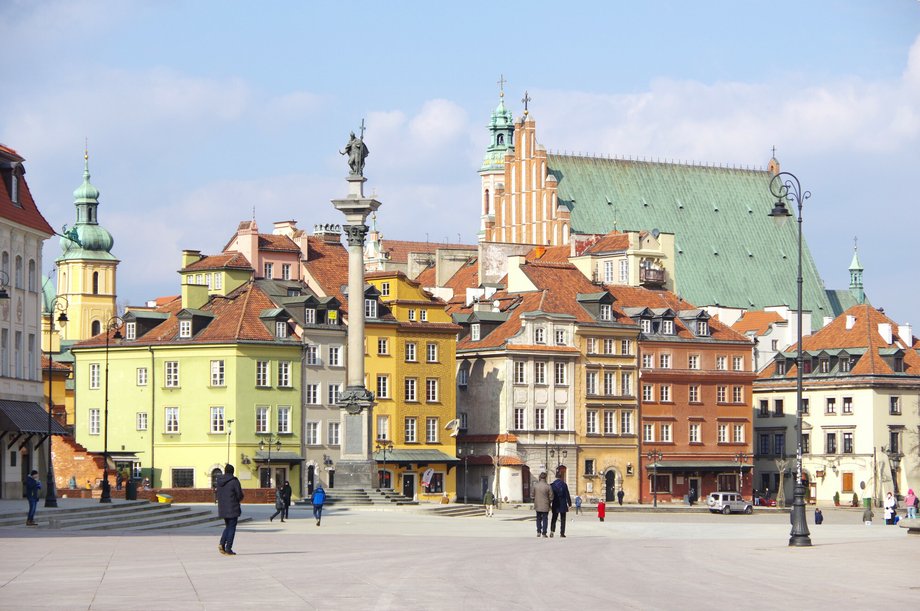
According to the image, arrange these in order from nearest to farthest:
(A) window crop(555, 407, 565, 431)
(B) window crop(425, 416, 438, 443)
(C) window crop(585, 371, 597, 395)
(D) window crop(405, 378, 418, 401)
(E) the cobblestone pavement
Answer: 1. (E) the cobblestone pavement
2. (D) window crop(405, 378, 418, 401)
3. (B) window crop(425, 416, 438, 443)
4. (A) window crop(555, 407, 565, 431)
5. (C) window crop(585, 371, 597, 395)

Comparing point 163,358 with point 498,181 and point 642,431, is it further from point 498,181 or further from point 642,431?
point 498,181

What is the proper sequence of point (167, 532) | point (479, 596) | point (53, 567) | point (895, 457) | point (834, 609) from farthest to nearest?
point (895, 457)
point (167, 532)
point (53, 567)
point (479, 596)
point (834, 609)

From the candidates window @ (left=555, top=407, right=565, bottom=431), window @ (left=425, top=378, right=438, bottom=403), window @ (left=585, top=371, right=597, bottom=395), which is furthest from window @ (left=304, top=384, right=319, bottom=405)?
window @ (left=585, top=371, right=597, bottom=395)

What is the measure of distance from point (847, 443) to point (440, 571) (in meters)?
96.2

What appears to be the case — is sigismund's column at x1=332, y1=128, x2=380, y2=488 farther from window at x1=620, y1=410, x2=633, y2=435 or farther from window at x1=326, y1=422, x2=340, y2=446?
window at x1=620, y1=410, x2=633, y2=435

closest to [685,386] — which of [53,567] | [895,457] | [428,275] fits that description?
[895,457]

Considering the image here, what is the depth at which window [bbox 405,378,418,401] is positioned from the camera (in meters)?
112

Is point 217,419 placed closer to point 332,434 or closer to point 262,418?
point 262,418

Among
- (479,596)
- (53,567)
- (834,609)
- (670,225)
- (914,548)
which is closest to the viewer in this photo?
(834,609)

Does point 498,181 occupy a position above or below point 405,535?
above

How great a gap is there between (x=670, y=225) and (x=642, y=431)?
3519 cm

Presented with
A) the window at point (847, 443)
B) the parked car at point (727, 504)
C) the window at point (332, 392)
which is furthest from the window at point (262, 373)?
the window at point (847, 443)

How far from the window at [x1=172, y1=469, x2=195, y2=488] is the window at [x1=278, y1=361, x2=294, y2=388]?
7290 mm

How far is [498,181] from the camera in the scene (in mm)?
197500
